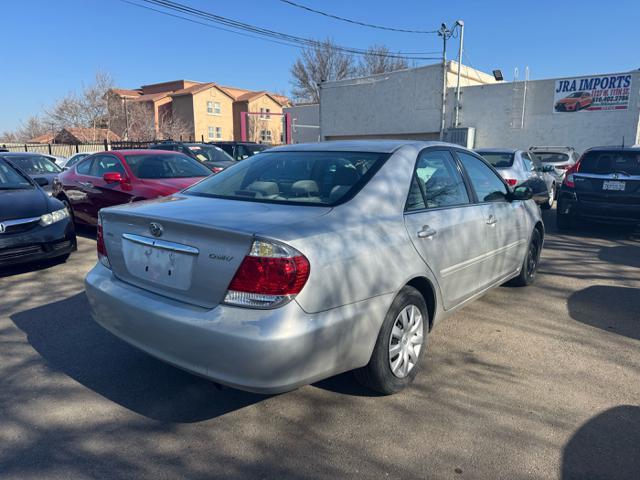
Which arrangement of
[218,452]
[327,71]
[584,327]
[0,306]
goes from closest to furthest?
[218,452]
[584,327]
[0,306]
[327,71]

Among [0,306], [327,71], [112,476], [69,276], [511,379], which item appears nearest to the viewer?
[112,476]

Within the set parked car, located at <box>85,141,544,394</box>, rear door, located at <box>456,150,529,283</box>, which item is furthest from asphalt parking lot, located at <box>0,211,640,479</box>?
rear door, located at <box>456,150,529,283</box>

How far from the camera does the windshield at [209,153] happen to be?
13727 millimetres

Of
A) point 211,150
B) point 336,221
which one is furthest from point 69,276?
point 211,150

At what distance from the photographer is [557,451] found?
8.53 feet

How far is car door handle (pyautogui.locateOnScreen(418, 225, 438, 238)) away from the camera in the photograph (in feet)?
10.5

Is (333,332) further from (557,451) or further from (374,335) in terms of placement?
(557,451)

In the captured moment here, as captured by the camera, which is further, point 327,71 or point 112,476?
point 327,71

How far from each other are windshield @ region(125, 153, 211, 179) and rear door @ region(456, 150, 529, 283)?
485 cm

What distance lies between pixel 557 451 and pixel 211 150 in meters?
12.8

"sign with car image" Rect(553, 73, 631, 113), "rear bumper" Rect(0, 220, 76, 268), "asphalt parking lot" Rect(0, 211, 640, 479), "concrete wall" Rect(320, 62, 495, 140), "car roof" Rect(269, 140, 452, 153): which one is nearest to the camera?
"asphalt parking lot" Rect(0, 211, 640, 479)

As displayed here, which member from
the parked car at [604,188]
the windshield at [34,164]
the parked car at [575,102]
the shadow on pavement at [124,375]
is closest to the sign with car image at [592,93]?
the parked car at [575,102]

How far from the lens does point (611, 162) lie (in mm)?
8320

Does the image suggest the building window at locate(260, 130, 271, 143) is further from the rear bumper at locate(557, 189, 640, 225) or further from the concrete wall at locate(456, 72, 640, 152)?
the rear bumper at locate(557, 189, 640, 225)
